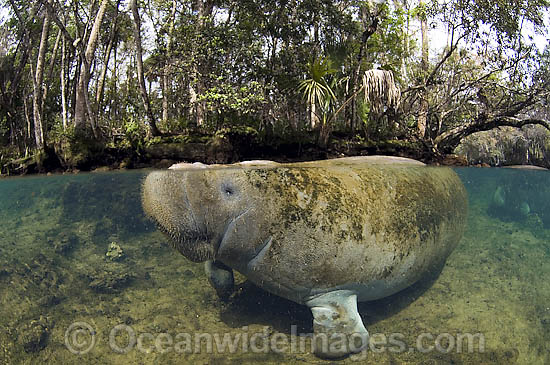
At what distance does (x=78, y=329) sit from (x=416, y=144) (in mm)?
12071

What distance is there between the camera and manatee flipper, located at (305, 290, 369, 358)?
143 inches

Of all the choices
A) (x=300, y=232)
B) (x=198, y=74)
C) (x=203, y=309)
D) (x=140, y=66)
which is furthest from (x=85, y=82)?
(x=300, y=232)

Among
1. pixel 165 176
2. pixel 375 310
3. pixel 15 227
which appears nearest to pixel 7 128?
pixel 15 227

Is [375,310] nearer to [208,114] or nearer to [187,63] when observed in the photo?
[208,114]

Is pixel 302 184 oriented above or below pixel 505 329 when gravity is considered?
above

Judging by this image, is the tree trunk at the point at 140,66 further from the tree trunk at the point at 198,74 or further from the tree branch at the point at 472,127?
the tree branch at the point at 472,127

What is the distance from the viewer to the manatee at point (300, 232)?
3670 millimetres

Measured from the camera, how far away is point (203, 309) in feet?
15.6

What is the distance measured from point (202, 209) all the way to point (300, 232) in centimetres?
106

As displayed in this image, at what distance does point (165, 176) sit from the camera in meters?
3.79

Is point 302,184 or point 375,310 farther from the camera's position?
point 375,310

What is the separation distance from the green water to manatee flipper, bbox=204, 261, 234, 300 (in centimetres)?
20

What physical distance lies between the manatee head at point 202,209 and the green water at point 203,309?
3.53 ft

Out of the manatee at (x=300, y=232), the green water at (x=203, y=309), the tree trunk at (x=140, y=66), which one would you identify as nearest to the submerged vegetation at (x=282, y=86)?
the tree trunk at (x=140, y=66)
